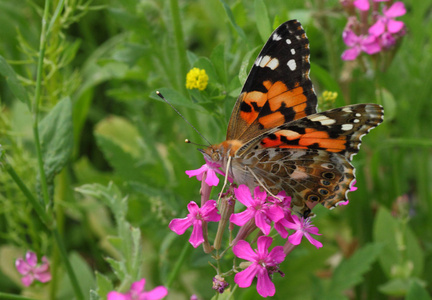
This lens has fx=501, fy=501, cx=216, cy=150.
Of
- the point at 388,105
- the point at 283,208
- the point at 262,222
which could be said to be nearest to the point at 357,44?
the point at 388,105

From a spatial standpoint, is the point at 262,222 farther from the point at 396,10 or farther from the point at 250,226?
the point at 396,10

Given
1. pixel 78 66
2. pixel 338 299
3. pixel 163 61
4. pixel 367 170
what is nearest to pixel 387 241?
pixel 338 299

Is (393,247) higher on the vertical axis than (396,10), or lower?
lower

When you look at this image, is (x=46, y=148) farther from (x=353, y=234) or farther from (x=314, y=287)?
(x=353, y=234)

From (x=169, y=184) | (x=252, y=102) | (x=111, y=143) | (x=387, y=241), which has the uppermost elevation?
(x=252, y=102)

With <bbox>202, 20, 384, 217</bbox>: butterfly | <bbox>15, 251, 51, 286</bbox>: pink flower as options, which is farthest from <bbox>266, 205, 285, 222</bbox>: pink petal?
<bbox>15, 251, 51, 286</bbox>: pink flower

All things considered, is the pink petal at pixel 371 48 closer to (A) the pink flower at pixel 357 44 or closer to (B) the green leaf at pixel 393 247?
(A) the pink flower at pixel 357 44
